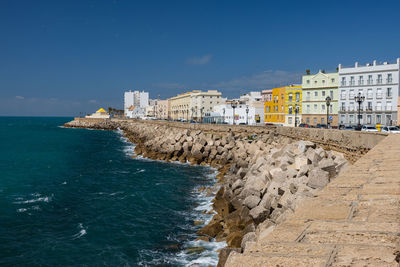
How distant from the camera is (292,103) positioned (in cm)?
6281

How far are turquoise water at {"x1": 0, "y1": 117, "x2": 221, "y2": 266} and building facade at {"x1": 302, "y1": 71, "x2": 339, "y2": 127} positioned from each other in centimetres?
3428

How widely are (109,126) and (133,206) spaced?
357ft

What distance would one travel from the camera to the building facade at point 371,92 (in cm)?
5078

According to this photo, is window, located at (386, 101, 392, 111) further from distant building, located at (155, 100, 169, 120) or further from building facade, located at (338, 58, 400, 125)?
distant building, located at (155, 100, 169, 120)

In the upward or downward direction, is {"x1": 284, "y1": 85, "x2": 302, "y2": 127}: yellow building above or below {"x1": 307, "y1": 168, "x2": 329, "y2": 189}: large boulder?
above

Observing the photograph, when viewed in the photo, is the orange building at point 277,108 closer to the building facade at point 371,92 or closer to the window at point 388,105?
the building facade at point 371,92

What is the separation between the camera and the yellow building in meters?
62.0

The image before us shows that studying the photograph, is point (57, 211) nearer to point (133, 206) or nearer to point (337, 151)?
point (133, 206)

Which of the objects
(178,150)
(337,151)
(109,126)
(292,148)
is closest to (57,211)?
(292,148)

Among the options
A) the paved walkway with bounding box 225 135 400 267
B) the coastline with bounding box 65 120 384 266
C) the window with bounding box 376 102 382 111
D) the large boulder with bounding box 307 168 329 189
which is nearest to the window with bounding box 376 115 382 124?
the window with bounding box 376 102 382 111

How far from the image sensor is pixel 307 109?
60500 mm

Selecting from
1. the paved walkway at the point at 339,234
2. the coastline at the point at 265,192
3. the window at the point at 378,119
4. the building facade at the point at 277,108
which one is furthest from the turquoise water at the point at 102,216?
the building facade at the point at 277,108

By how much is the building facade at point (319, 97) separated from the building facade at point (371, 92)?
1345 millimetres

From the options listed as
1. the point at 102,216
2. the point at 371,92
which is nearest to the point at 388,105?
the point at 371,92
